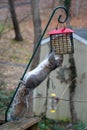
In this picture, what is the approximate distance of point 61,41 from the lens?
4137mm

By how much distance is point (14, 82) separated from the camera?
1355cm

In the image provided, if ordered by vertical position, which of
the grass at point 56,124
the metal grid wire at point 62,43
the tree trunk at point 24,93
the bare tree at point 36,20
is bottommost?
the grass at point 56,124

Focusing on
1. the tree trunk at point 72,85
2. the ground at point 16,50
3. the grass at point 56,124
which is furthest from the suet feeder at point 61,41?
the tree trunk at point 72,85

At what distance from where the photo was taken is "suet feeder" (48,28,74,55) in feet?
13.2

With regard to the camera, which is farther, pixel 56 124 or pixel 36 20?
pixel 56 124

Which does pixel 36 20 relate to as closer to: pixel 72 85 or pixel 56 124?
pixel 72 85

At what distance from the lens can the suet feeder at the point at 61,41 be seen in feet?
13.2

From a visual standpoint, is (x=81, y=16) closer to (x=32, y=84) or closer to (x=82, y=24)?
(x=82, y=24)

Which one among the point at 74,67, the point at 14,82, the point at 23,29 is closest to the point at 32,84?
the point at 74,67

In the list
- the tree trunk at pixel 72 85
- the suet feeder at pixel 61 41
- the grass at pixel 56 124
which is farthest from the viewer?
the tree trunk at pixel 72 85

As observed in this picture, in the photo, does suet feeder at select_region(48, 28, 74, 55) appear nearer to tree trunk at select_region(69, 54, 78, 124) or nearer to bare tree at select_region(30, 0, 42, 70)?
bare tree at select_region(30, 0, 42, 70)

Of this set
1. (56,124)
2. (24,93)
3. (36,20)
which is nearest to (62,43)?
(24,93)

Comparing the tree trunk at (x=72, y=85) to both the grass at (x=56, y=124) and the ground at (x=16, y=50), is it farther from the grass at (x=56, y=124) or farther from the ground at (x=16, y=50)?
the ground at (x=16, y=50)

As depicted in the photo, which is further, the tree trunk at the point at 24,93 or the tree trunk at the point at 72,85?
the tree trunk at the point at 72,85
